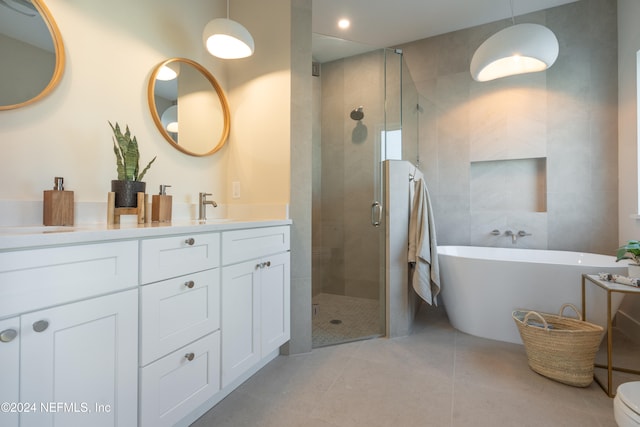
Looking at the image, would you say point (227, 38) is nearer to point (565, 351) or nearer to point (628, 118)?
point (565, 351)

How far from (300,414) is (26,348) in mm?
1132

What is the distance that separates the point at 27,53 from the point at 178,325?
1.28 meters

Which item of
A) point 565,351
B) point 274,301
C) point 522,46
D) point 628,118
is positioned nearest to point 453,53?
point 522,46

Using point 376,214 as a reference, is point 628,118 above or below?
above

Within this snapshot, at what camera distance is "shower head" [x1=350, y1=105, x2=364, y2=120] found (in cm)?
254

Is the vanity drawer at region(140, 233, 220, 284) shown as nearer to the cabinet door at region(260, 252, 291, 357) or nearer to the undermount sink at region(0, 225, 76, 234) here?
the undermount sink at region(0, 225, 76, 234)

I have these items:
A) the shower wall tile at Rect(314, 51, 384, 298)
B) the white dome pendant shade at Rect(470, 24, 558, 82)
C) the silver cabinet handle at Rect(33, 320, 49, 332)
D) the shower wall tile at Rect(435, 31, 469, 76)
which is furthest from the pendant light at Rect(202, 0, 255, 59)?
the shower wall tile at Rect(435, 31, 469, 76)

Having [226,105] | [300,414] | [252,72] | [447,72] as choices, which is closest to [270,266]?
[300,414]

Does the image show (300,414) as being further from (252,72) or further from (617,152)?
(617,152)

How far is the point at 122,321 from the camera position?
0.96 m

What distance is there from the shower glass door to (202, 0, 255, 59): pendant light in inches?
27.8

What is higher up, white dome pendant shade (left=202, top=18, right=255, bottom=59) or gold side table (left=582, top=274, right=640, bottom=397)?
white dome pendant shade (left=202, top=18, right=255, bottom=59)

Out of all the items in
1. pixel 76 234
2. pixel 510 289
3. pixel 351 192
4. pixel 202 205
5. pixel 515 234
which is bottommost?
pixel 510 289

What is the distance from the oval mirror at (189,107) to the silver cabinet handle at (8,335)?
1.28 m
